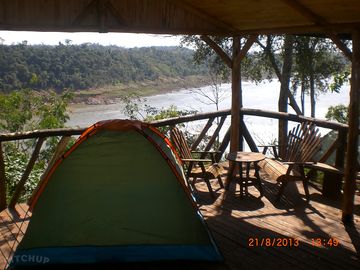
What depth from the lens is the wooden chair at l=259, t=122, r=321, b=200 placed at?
4648mm

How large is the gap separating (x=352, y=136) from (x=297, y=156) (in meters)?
1.07

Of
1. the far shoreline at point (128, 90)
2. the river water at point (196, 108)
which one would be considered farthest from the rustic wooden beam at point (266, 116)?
the far shoreline at point (128, 90)

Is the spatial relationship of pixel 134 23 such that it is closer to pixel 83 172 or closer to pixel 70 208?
pixel 83 172

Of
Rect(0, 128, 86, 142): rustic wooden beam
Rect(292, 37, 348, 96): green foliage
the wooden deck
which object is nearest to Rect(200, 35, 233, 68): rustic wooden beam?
the wooden deck

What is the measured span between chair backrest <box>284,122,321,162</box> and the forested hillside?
30.6 ft

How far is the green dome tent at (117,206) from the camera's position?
327 centimetres

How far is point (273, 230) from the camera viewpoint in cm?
397

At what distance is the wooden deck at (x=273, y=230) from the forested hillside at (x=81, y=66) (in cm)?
995

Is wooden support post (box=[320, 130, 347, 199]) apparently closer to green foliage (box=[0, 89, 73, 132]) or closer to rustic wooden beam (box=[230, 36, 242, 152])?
rustic wooden beam (box=[230, 36, 242, 152])

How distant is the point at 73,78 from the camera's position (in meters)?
22.0

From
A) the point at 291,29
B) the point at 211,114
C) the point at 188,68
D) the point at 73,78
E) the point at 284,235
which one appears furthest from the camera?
the point at 188,68

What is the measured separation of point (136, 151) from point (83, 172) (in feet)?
1.63

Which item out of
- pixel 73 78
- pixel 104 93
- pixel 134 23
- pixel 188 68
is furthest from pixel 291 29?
pixel 188 68
